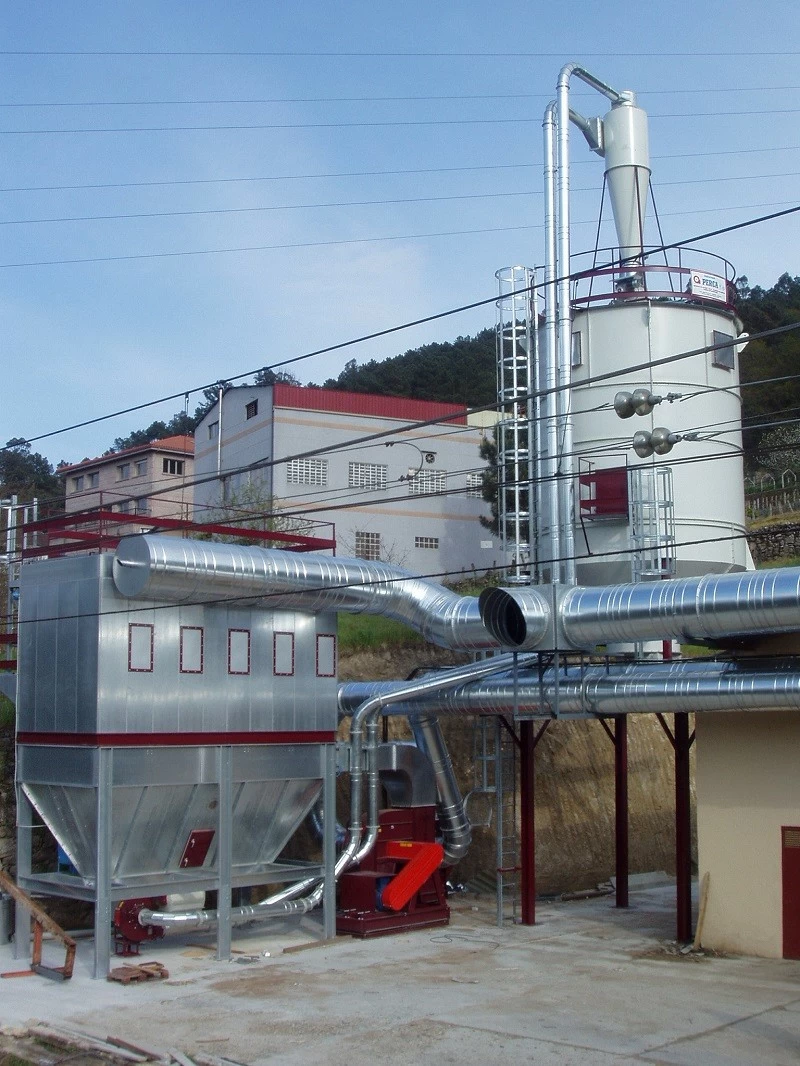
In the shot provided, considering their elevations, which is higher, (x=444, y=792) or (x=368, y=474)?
(x=368, y=474)

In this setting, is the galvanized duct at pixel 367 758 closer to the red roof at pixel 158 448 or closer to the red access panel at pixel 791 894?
the red access panel at pixel 791 894

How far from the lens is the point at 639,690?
19688mm

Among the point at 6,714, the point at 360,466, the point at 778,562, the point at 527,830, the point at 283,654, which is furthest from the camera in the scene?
the point at 360,466

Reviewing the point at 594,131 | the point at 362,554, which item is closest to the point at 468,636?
the point at 594,131

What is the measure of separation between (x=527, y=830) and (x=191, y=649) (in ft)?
24.3

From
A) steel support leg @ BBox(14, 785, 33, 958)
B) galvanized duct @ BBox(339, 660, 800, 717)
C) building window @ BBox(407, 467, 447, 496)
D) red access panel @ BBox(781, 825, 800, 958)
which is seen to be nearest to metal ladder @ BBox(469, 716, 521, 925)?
galvanized duct @ BBox(339, 660, 800, 717)

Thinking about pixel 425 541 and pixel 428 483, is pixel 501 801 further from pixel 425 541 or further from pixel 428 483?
pixel 428 483

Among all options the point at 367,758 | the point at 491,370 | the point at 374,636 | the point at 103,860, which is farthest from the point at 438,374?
the point at 103,860

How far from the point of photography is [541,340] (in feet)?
88.9

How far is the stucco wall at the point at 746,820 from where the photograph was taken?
19.1 meters

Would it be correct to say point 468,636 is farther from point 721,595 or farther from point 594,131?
point 594,131

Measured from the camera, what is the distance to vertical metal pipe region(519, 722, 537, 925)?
22375mm

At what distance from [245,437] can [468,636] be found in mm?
34350

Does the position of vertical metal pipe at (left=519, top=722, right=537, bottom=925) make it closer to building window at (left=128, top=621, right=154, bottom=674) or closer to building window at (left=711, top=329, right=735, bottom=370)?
building window at (left=128, top=621, right=154, bottom=674)
